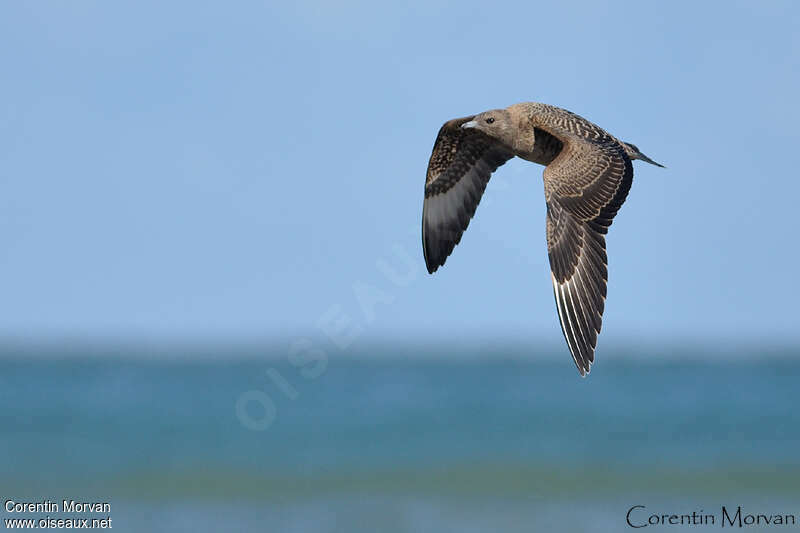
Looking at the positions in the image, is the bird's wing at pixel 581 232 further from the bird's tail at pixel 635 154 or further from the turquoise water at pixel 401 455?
the turquoise water at pixel 401 455

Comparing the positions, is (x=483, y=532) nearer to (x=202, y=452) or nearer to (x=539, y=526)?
(x=539, y=526)

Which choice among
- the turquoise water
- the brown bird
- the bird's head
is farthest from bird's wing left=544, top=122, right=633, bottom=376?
the turquoise water

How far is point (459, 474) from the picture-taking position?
25.1 m

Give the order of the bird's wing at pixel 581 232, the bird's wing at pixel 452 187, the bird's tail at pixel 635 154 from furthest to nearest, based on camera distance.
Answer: the bird's wing at pixel 452 187 < the bird's tail at pixel 635 154 < the bird's wing at pixel 581 232

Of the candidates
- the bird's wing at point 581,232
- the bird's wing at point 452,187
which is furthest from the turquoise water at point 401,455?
the bird's wing at point 581,232

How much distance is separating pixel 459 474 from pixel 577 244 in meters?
14.5

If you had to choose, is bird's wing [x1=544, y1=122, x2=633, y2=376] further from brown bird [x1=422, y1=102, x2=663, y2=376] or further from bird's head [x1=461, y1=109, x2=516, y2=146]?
bird's head [x1=461, y1=109, x2=516, y2=146]

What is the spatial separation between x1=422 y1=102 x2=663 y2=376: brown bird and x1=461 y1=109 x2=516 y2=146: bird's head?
11 mm

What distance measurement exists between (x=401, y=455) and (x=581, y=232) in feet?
56.9

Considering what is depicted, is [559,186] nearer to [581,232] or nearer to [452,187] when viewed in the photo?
[581,232]

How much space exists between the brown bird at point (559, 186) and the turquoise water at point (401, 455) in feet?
25.1

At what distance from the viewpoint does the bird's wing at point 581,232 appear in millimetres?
11125

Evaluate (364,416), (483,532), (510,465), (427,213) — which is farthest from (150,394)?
(427,213)

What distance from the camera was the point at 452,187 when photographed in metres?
13.9
